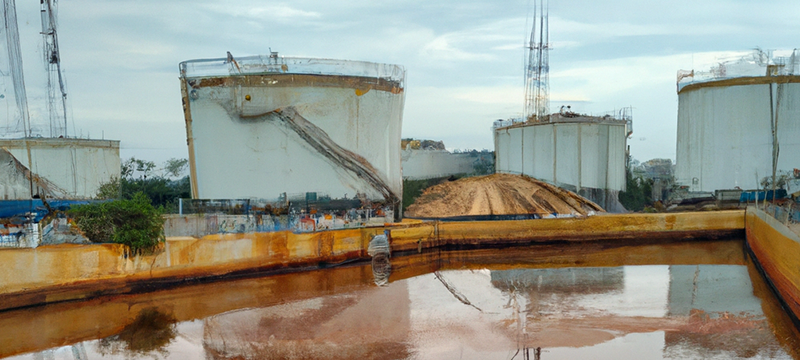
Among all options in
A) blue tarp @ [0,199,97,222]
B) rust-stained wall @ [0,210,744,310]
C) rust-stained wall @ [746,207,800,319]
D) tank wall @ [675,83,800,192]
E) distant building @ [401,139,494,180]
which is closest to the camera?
rust-stained wall @ [746,207,800,319]

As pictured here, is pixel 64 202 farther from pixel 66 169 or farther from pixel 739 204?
pixel 739 204

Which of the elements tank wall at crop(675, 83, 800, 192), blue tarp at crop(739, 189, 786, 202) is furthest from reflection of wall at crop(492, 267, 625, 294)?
tank wall at crop(675, 83, 800, 192)

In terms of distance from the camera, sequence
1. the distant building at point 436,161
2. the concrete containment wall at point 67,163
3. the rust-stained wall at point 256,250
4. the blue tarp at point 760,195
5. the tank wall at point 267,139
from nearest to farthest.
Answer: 1. the rust-stained wall at point 256,250
2. the tank wall at point 267,139
3. the concrete containment wall at point 67,163
4. the blue tarp at point 760,195
5. the distant building at point 436,161

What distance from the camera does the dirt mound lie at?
2438 cm

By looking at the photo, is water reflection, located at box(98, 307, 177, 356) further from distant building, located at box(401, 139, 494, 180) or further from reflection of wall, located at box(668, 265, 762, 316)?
distant building, located at box(401, 139, 494, 180)

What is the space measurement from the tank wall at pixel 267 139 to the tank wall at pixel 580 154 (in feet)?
45.7

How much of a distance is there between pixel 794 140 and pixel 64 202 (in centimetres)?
2684

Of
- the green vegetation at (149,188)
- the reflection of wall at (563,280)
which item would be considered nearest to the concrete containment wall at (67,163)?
the green vegetation at (149,188)

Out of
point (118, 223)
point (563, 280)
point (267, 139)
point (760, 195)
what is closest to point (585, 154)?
point (760, 195)

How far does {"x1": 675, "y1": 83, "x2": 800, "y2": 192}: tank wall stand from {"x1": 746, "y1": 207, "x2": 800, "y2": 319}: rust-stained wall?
6475mm

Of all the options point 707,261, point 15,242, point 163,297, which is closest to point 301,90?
point 163,297

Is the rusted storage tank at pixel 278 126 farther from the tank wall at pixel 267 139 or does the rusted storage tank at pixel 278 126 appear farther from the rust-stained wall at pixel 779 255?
the rust-stained wall at pixel 779 255

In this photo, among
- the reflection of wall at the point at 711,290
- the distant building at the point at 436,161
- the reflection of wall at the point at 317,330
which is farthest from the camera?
the distant building at the point at 436,161

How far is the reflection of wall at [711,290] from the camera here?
1435cm
